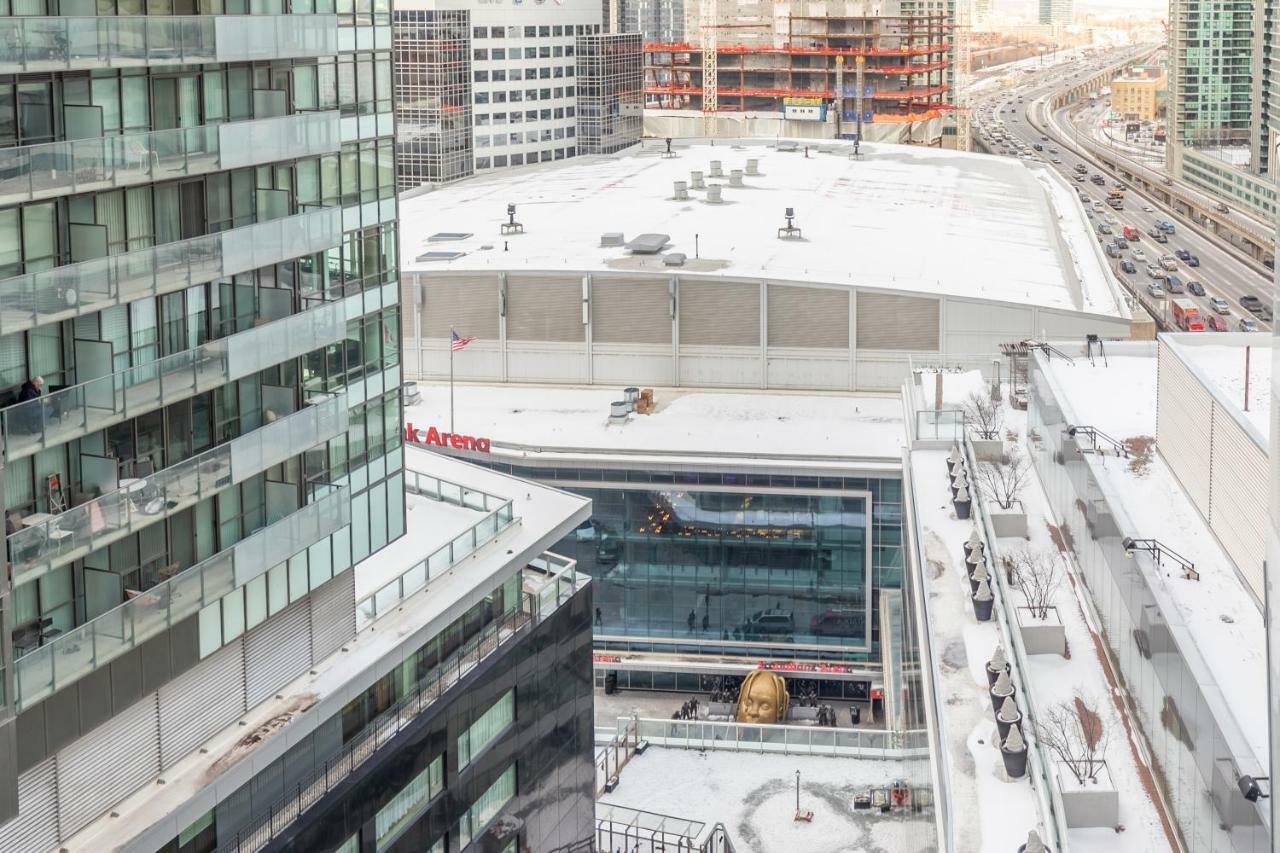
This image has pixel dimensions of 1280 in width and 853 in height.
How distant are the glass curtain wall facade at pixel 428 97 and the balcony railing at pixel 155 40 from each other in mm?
130384

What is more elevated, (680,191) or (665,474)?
(680,191)

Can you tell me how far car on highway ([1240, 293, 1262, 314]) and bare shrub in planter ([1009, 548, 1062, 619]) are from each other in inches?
4841

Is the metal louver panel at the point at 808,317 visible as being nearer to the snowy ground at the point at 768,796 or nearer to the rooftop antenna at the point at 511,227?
the rooftop antenna at the point at 511,227

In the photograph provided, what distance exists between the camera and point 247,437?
33.0 meters

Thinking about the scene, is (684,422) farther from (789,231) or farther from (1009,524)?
(1009,524)

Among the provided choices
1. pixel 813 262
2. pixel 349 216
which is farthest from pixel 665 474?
pixel 349 216

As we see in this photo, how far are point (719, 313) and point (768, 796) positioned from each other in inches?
1346

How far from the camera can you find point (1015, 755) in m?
37.7

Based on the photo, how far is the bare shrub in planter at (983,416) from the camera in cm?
6456

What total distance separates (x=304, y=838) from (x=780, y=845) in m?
22.9

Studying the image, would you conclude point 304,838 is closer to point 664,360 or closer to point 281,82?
point 281,82

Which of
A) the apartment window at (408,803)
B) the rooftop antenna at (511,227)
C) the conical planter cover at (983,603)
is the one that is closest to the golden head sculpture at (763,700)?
the conical planter cover at (983,603)

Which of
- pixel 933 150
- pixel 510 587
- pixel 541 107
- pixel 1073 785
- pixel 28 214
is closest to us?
pixel 28 214

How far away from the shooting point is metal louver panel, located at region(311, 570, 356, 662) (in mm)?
36562
